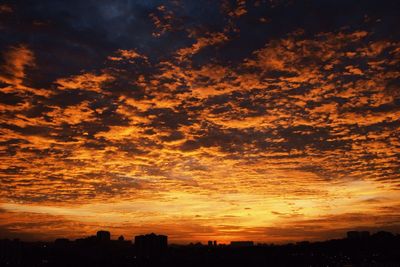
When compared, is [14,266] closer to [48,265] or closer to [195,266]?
[48,265]

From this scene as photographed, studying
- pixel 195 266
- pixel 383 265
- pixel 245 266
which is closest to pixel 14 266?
pixel 195 266

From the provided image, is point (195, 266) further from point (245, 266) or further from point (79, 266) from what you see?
point (79, 266)

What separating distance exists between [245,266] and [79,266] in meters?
79.5

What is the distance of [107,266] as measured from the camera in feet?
648

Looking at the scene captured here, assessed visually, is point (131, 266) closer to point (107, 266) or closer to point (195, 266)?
point (107, 266)

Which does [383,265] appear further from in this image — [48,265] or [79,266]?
[48,265]

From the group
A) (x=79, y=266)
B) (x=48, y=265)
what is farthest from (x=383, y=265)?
(x=48, y=265)

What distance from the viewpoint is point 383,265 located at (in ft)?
641

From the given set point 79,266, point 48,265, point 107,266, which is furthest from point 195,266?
point 48,265

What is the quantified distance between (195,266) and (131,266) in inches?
1225

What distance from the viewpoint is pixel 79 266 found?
19412 centimetres

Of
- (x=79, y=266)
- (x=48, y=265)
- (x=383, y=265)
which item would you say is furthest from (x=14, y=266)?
(x=383, y=265)

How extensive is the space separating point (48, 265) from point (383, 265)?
161m

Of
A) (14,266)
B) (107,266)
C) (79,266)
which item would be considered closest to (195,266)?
(107,266)
